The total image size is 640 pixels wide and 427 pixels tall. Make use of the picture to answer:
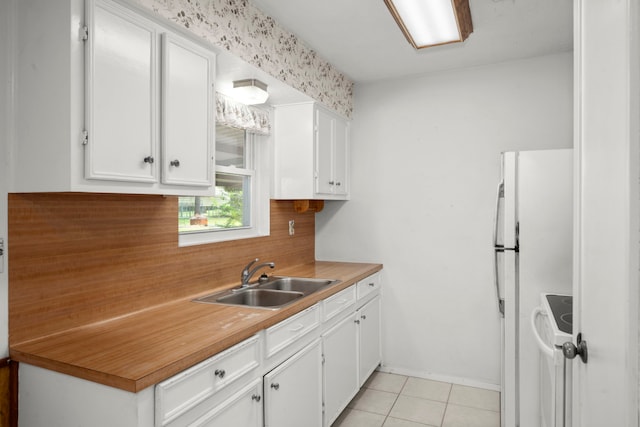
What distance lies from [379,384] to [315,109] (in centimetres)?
221

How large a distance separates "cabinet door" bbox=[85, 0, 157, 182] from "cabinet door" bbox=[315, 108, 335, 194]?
62.7 inches

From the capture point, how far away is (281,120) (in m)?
3.11

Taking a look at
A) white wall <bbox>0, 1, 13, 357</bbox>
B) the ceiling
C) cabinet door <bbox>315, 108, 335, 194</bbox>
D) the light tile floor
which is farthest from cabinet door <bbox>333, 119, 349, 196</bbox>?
white wall <bbox>0, 1, 13, 357</bbox>

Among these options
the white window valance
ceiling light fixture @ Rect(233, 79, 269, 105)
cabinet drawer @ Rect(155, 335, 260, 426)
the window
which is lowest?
cabinet drawer @ Rect(155, 335, 260, 426)

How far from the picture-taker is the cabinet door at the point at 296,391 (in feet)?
6.15

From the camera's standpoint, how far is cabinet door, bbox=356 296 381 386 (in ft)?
9.97

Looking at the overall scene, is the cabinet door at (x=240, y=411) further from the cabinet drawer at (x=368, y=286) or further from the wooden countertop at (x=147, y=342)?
the cabinet drawer at (x=368, y=286)

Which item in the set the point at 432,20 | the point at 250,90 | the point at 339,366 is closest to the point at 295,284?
the point at 339,366

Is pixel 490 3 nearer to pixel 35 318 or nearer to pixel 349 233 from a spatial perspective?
pixel 349 233

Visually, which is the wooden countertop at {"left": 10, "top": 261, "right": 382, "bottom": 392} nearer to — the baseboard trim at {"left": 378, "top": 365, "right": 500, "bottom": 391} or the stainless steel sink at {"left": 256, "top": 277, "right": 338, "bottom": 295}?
the stainless steel sink at {"left": 256, "top": 277, "right": 338, "bottom": 295}

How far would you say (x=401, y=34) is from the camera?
2658mm

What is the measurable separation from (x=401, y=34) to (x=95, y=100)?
77.2 inches

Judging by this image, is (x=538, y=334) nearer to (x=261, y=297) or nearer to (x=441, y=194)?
(x=261, y=297)

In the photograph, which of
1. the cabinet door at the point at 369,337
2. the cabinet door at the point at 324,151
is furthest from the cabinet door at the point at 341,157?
the cabinet door at the point at 369,337
